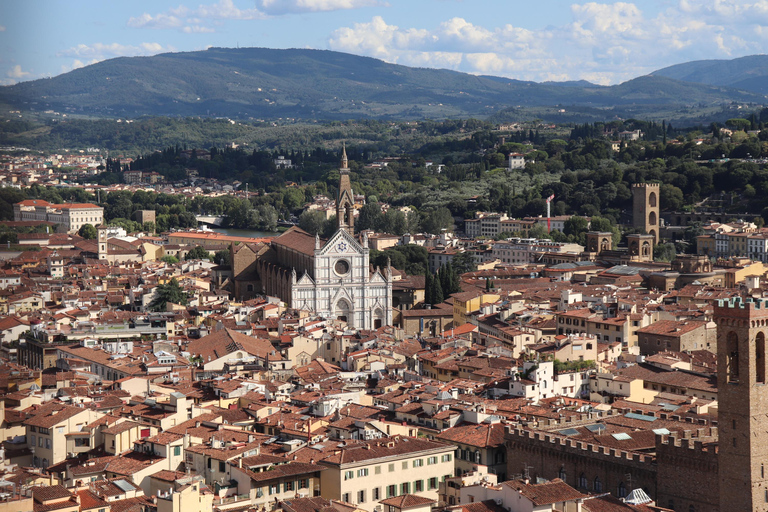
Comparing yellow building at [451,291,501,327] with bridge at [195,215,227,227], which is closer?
yellow building at [451,291,501,327]

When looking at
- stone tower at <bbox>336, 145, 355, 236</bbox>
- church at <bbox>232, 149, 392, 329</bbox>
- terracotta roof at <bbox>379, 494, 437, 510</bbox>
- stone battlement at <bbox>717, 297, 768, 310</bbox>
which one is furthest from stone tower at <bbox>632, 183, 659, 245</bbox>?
terracotta roof at <bbox>379, 494, 437, 510</bbox>

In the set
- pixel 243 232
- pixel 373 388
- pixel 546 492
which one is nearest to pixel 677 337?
pixel 373 388

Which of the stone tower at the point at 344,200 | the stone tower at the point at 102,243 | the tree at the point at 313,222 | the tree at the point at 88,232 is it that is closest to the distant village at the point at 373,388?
the stone tower at the point at 344,200

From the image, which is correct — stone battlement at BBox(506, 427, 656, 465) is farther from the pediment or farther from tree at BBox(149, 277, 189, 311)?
the pediment

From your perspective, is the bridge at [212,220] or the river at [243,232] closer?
the river at [243,232]

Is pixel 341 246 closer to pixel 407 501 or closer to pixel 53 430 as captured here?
pixel 53 430

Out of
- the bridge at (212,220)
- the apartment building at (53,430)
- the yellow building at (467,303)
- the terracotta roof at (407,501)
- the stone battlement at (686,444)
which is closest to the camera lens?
the terracotta roof at (407,501)

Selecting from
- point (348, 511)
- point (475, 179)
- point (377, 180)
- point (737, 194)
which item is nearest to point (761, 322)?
point (348, 511)

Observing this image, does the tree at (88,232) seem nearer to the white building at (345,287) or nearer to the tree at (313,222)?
the tree at (313,222)
